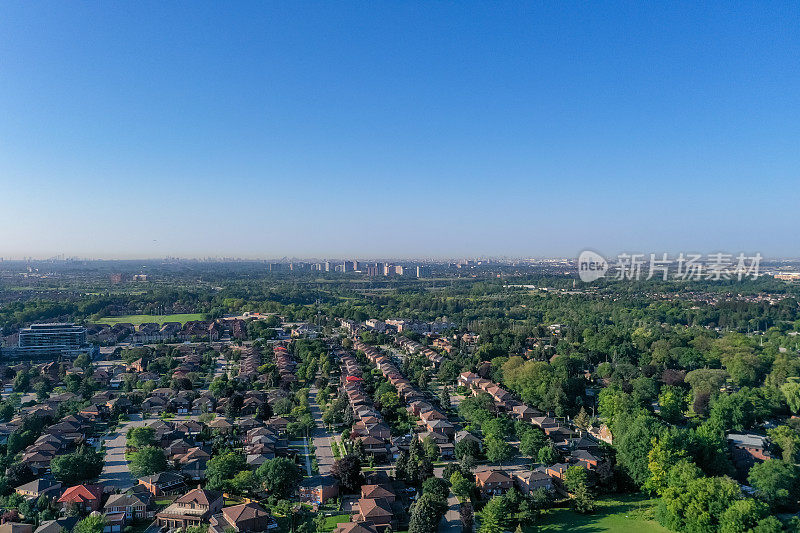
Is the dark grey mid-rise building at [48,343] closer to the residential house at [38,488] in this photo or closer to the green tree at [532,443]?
the residential house at [38,488]

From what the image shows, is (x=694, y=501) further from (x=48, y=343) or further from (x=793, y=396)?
(x=48, y=343)

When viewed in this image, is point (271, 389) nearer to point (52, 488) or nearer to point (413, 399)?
point (413, 399)

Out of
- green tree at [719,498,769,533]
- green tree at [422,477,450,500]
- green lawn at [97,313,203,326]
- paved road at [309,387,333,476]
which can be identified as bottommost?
paved road at [309,387,333,476]

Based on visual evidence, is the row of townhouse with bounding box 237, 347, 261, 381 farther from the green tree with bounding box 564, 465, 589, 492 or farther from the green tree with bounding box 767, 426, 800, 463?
the green tree with bounding box 767, 426, 800, 463

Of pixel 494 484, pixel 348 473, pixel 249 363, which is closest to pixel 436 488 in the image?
pixel 494 484

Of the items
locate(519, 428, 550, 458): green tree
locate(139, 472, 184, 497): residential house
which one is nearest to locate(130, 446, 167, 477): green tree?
locate(139, 472, 184, 497): residential house

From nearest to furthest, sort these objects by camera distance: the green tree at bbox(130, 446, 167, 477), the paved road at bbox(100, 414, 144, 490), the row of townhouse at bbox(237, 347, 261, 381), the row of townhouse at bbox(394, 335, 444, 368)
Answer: the green tree at bbox(130, 446, 167, 477), the paved road at bbox(100, 414, 144, 490), the row of townhouse at bbox(237, 347, 261, 381), the row of townhouse at bbox(394, 335, 444, 368)
